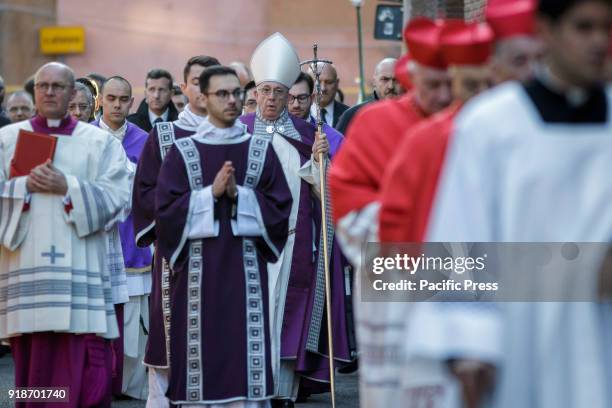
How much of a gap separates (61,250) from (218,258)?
843 mm

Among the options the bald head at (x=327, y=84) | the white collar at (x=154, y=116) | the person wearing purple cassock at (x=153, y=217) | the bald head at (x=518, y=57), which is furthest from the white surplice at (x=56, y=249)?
the bald head at (x=327, y=84)

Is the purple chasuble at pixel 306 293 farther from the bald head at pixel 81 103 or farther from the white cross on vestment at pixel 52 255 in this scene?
the white cross on vestment at pixel 52 255

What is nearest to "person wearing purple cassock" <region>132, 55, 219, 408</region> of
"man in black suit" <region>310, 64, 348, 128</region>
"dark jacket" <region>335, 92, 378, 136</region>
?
"dark jacket" <region>335, 92, 378, 136</region>

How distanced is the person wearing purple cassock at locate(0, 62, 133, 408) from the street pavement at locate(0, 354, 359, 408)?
5.34 ft

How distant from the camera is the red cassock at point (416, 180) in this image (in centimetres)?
529

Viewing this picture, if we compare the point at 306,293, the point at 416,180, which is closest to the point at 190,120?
the point at 306,293

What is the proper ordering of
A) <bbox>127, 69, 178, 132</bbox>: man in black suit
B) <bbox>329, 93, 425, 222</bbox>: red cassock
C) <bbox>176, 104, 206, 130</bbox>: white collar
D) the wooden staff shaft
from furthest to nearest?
<bbox>127, 69, 178, 132</bbox>: man in black suit < the wooden staff shaft < <bbox>176, 104, 206, 130</bbox>: white collar < <bbox>329, 93, 425, 222</bbox>: red cassock

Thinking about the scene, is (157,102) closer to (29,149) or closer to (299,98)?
(299,98)

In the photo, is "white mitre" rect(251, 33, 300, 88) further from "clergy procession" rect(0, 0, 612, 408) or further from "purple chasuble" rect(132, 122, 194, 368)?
"purple chasuble" rect(132, 122, 194, 368)

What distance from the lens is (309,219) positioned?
1139 centimetres

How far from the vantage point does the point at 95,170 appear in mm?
9188

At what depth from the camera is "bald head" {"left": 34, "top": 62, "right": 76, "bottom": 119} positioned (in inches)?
356

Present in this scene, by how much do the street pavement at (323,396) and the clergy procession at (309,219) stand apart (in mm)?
40

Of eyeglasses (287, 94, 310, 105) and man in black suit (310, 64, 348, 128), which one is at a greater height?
man in black suit (310, 64, 348, 128)
